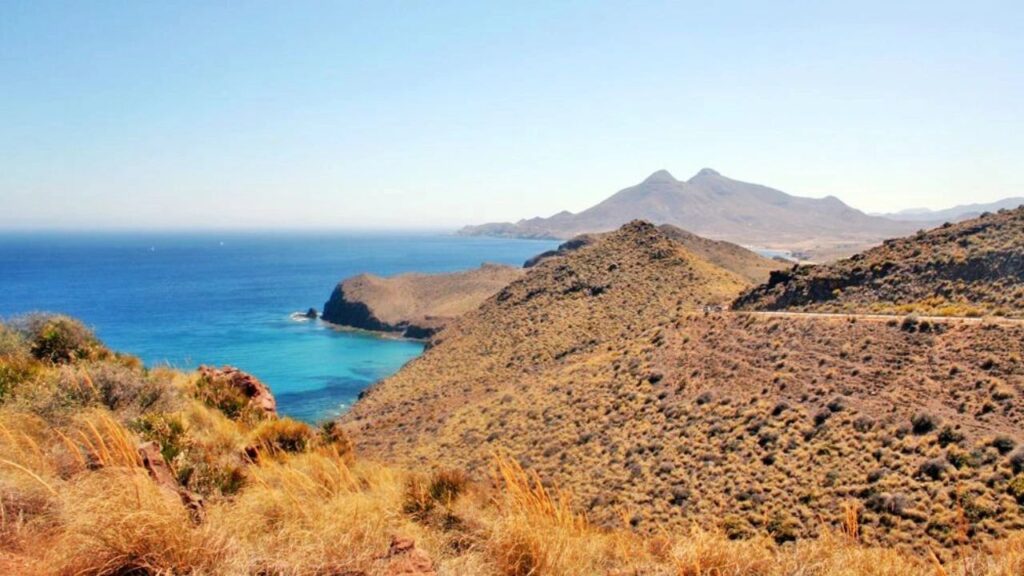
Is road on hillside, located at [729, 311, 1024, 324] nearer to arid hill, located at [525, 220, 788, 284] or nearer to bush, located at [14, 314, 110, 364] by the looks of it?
bush, located at [14, 314, 110, 364]

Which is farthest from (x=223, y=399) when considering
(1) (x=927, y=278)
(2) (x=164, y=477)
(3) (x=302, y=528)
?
(1) (x=927, y=278)

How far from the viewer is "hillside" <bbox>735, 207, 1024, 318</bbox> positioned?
78.1 ft

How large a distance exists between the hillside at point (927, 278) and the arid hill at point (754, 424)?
3.25m

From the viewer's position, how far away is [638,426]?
850 inches

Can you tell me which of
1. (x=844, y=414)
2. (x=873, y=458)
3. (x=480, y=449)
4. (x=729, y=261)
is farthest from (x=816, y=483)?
(x=729, y=261)

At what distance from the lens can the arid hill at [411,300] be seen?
78056 mm

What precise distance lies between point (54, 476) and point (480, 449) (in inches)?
770

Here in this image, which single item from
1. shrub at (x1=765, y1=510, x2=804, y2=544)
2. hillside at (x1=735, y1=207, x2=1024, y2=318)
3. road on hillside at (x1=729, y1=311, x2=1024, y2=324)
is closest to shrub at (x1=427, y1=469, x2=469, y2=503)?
shrub at (x1=765, y1=510, x2=804, y2=544)

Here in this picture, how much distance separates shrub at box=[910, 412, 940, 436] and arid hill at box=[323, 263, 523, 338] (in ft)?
201

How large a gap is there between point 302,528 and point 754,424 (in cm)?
1740

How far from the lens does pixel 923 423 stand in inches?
610

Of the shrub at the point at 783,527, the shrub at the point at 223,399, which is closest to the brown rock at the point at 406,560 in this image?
the shrub at the point at 223,399

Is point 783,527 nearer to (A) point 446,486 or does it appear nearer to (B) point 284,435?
(A) point 446,486

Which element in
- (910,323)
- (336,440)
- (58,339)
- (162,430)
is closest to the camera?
(162,430)
